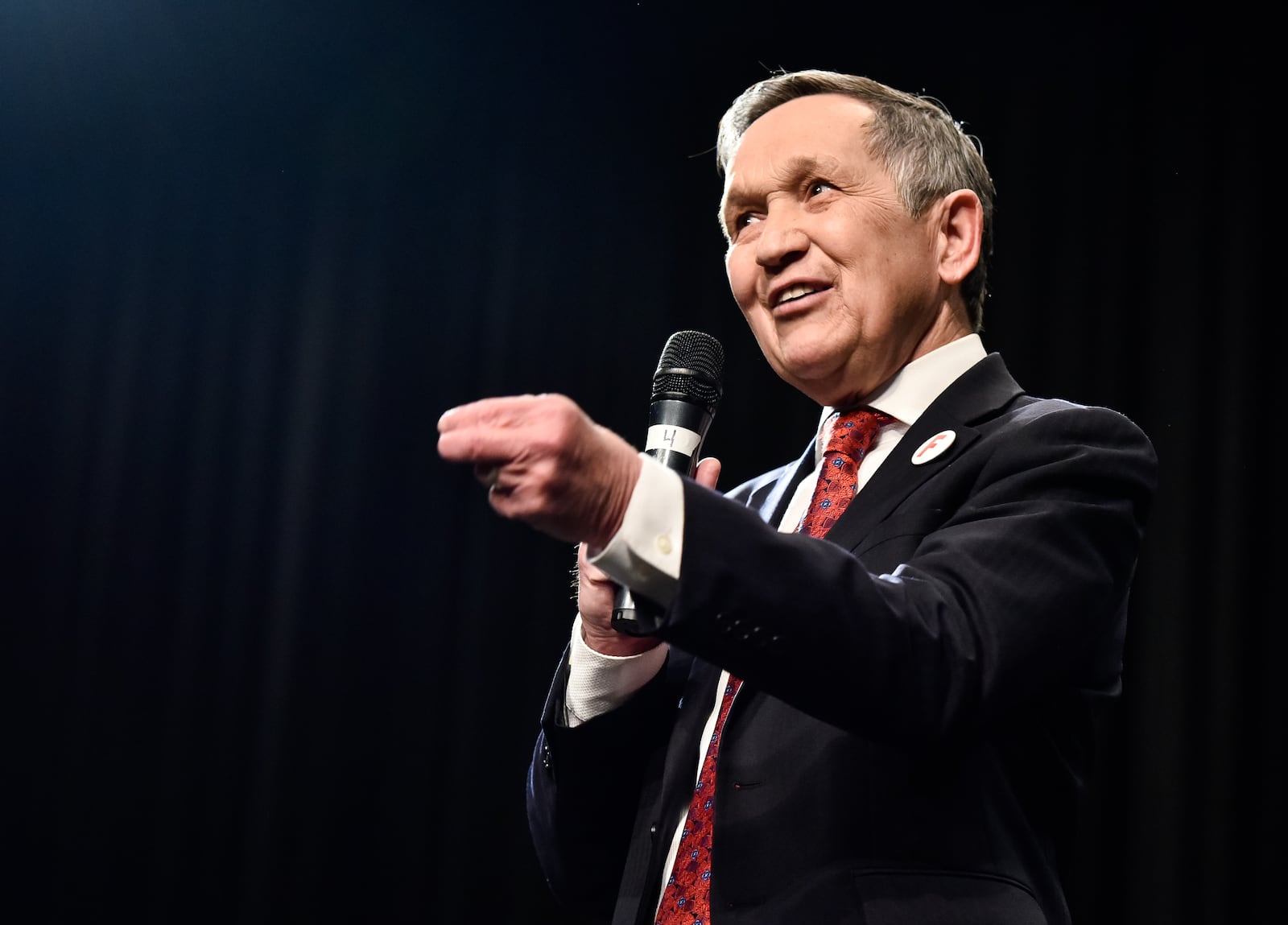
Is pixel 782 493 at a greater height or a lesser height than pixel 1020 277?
lesser

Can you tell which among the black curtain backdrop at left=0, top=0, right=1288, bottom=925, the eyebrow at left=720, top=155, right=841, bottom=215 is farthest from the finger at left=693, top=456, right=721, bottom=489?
the black curtain backdrop at left=0, top=0, right=1288, bottom=925

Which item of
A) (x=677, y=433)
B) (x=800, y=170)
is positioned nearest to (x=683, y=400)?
(x=677, y=433)

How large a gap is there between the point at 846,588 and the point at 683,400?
1.26 feet

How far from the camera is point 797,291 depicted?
1492 millimetres

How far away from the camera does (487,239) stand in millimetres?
3045

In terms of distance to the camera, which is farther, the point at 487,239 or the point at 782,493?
the point at 487,239

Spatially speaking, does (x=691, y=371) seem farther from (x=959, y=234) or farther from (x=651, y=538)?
(x=959, y=234)

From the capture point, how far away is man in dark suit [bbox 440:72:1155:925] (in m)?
0.81

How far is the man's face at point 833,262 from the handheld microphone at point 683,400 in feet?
0.87

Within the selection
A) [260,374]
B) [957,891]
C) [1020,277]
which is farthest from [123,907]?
[1020,277]

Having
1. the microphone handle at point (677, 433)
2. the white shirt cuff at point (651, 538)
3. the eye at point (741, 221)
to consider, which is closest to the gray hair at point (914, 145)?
the eye at point (741, 221)

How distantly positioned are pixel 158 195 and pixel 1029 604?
2.68m

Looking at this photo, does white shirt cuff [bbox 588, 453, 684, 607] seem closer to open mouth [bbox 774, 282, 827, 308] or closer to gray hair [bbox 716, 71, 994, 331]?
open mouth [bbox 774, 282, 827, 308]

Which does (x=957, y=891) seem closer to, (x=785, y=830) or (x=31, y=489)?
(x=785, y=830)
